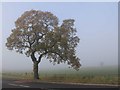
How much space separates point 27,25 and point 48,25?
7.20ft

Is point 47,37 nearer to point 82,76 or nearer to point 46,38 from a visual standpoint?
point 46,38

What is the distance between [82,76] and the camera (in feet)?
89.1

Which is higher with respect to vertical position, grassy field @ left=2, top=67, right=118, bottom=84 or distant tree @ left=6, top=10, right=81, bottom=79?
distant tree @ left=6, top=10, right=81, bottom=79

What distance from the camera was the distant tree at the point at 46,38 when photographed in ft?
95.5

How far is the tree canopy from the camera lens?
29078mm

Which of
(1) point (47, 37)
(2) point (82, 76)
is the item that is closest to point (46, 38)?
(1) point (47, 37)

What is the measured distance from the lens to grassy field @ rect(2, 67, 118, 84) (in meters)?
25.1

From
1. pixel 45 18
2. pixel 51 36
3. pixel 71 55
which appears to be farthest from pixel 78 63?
pixel 45 18

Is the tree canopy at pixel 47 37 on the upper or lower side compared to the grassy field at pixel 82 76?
upper

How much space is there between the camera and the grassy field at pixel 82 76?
25.1 metres

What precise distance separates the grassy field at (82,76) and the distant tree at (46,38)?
0.92 m

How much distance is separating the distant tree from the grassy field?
36.2 inches

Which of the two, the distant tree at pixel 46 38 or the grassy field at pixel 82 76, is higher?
the distant tree at pixel 46 38

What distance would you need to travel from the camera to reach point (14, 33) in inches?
1198
